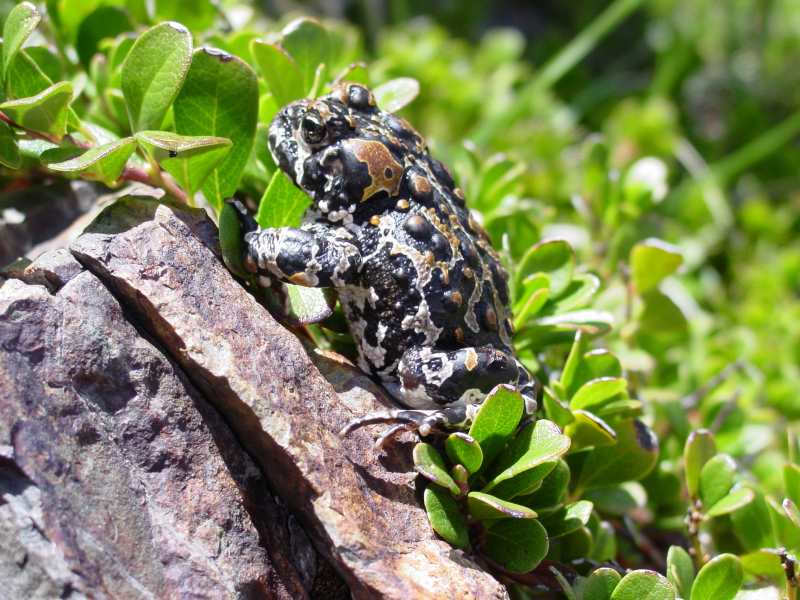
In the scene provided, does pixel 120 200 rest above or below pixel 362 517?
above

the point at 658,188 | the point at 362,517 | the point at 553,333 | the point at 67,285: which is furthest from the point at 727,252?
the point at 67,285

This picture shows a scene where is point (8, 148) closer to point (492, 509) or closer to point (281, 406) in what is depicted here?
point (281, 406)

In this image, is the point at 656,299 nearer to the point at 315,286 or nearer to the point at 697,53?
the point at 315,286

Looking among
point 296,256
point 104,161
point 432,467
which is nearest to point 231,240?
point 296,256

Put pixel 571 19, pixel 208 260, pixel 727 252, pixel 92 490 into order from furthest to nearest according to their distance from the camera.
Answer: pixel 571 19, pixel 727 252, pixel 208 260, pixel 92 490

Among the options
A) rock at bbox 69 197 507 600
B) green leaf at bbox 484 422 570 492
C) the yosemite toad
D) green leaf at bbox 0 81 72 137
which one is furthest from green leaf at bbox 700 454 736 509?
green leaf at bbox 0 81 72 137

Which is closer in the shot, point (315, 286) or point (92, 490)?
point (92, 490)

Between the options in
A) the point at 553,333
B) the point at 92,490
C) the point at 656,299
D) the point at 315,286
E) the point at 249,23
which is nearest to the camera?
A: the point at 92,490

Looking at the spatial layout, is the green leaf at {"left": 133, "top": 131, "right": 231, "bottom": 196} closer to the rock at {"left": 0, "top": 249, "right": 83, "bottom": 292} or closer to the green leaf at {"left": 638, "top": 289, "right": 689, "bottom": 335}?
the rock at {"left": 0, "top": 249, "right": 83, "bottom": 292}

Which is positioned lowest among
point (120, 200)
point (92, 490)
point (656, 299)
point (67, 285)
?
point (656, 299)
